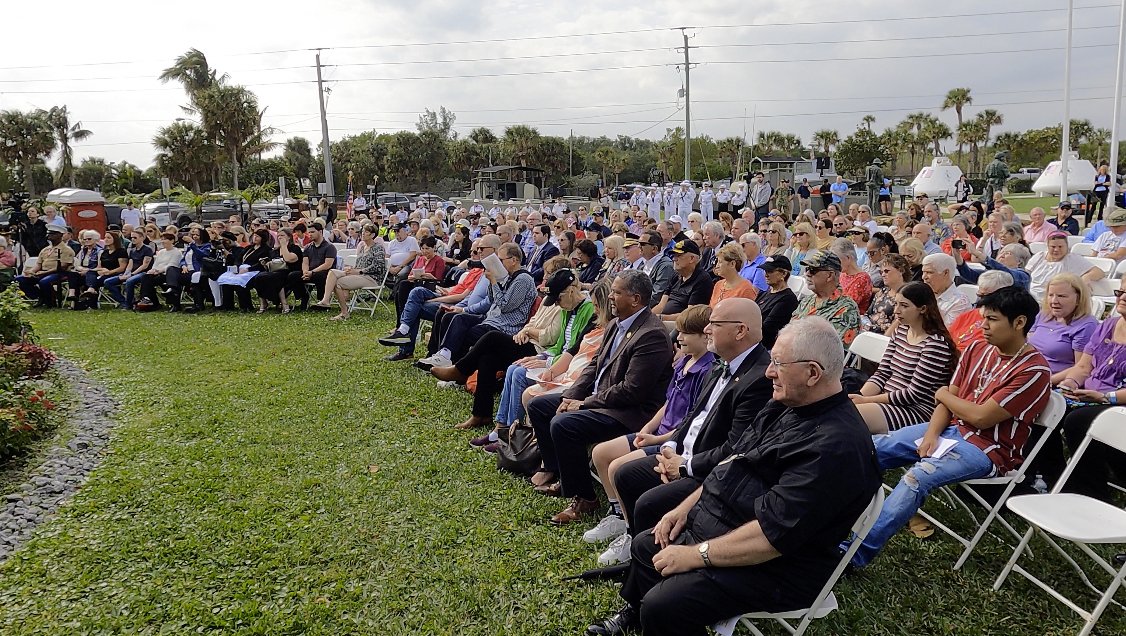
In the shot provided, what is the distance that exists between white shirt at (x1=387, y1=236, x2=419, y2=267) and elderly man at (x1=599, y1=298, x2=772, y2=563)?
824cm

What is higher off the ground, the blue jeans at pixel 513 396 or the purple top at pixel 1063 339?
the purple top at pixel 1063 339

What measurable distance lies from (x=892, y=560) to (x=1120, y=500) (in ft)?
5.16

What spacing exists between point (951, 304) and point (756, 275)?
217cm

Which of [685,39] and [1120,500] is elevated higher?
[685,39]

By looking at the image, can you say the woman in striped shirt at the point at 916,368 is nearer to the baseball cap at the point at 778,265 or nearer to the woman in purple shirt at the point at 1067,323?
the woman in purple shirt at the point at 1067,323

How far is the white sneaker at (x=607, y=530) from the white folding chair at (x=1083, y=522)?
1.77 metres

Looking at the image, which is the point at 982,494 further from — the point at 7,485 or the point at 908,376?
the point at 7,485

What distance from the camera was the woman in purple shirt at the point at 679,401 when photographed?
3982 mm

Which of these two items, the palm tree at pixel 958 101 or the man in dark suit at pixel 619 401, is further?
the palm tree at pixel 958 101

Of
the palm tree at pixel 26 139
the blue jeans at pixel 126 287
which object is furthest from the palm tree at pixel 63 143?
the blue jeans at pixel 126 287

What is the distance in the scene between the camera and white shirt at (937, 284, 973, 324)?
5258 mm

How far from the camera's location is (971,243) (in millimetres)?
8984

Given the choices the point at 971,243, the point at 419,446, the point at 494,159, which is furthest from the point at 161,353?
the point at 494,159

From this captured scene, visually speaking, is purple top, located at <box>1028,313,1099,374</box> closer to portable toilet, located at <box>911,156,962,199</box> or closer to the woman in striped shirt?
the woman in striped shirt
